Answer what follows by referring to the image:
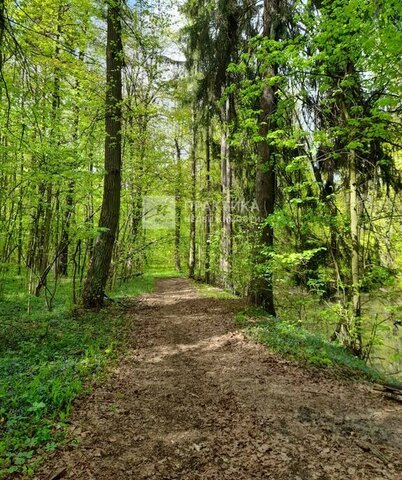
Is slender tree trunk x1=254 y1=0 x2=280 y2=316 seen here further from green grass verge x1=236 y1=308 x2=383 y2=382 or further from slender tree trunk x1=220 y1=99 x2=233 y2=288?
slender tree trunk x1=220 y1=99 x2=233 y2=288

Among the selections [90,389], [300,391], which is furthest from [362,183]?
[90,389]

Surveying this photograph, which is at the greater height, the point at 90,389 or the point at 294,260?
the point at 294,260

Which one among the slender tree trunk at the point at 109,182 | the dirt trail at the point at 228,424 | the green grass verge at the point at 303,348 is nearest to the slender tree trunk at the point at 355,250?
the green grass verge at the point at 303,348

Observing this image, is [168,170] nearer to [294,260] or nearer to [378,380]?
[294,260]

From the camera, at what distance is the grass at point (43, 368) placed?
2.86 meters

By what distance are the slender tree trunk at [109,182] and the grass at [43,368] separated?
0.76 metres

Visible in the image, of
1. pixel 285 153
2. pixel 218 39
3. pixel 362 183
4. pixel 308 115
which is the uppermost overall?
pixel 218 39

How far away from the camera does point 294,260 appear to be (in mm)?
6258

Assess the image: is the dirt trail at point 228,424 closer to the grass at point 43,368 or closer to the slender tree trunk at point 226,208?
the grass at point 43,368

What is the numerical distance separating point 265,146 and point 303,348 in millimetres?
4972

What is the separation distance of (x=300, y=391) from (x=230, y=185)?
1004 centimetres

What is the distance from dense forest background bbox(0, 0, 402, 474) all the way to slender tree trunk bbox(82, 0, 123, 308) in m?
0.04

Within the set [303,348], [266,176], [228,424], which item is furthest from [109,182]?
[228,424]

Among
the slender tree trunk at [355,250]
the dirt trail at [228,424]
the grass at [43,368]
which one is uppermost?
the slender tree trunk at [355,250]
